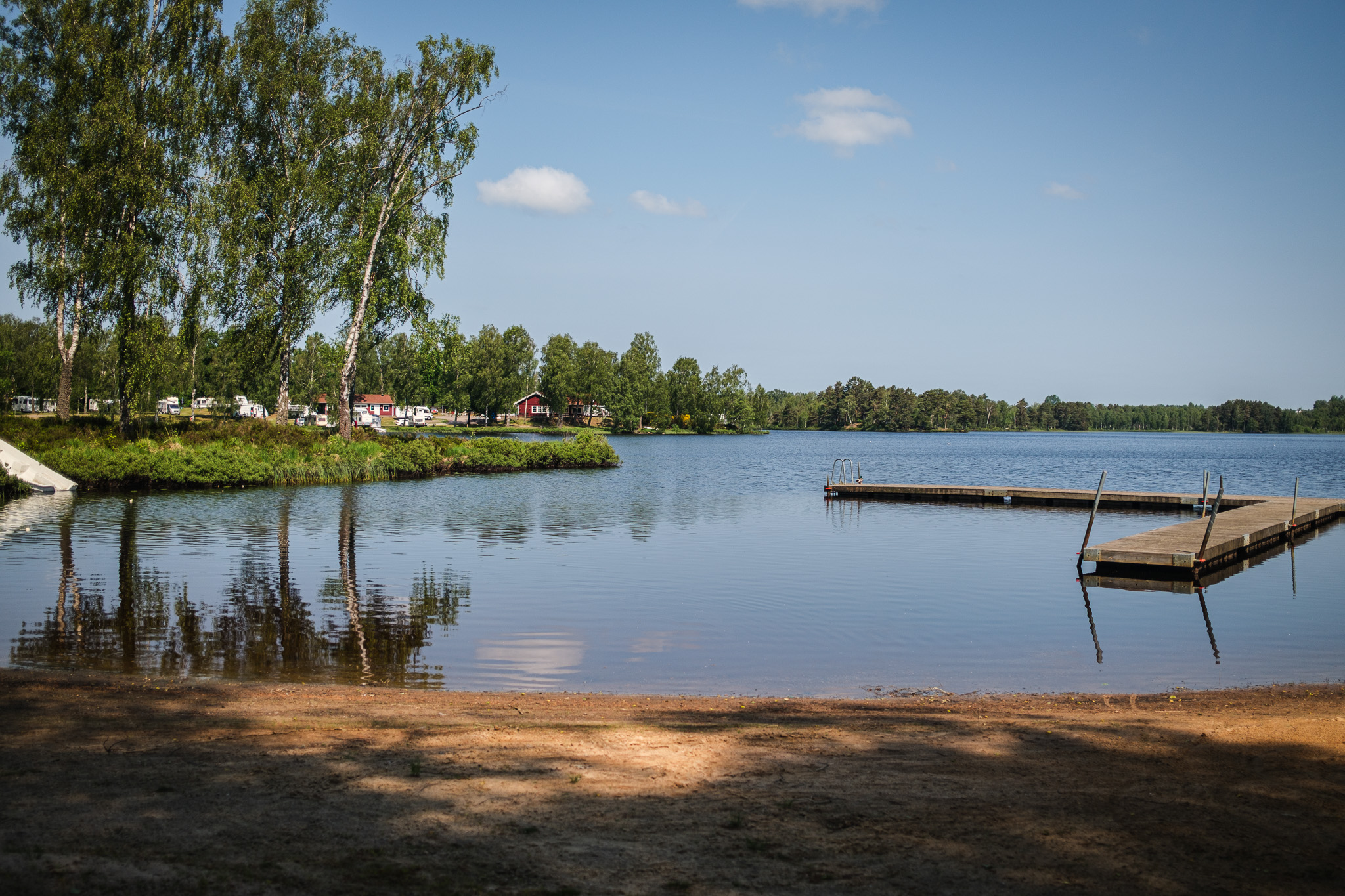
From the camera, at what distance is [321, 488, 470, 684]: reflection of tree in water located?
36.1 ft

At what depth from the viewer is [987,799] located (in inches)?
240

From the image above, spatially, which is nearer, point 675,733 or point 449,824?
point 449,824

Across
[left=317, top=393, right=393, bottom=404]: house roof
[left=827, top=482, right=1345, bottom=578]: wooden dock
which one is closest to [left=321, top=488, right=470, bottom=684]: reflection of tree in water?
[left=827, top=482, right=1345, bottom=578]: wooden dock

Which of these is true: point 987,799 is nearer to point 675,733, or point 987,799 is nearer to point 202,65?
→ point 675,733

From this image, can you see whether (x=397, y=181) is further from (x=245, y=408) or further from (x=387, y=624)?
(x=245, y=408)

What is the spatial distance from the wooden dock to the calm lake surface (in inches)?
33.7

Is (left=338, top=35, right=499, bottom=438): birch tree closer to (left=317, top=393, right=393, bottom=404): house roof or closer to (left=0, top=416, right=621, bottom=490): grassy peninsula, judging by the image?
(left=0, top=416, right=621, bottom=490): grassy peninsula

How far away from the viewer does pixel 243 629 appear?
42.3ft

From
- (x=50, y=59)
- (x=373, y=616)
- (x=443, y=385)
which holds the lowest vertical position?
(x=373, y=616)

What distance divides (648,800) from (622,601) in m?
9.97

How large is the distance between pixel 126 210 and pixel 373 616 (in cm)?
2852

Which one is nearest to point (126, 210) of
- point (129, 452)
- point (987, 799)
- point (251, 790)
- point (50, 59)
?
point (50, 59)

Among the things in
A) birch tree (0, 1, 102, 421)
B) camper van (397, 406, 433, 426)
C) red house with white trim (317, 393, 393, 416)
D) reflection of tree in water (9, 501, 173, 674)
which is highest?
birch tree (0, 1, 102, 421)

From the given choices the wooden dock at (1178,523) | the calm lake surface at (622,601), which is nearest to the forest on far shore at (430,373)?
the calm lake surface at (622,601)
